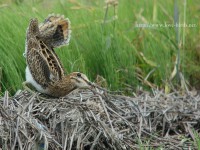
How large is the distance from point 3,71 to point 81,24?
3.92 ft

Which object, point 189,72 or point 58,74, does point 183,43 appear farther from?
point 58,74

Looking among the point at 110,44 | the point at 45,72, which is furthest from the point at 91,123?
the point at 110,44

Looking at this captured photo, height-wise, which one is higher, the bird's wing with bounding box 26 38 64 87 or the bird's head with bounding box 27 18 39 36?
the bird's head with bounding box 27 18 39 36

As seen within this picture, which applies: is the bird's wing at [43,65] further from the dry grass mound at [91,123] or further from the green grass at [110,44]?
the green grass at [110,44]

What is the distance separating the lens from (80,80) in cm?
566

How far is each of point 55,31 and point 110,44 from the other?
0.88 metres

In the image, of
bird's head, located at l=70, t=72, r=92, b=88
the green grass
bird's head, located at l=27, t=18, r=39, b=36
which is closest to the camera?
bird's head, located at l=70, t=72, r=92, b=88

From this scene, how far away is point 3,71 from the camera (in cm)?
646

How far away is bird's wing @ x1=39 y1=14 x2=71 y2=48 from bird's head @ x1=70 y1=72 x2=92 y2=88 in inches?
23.4

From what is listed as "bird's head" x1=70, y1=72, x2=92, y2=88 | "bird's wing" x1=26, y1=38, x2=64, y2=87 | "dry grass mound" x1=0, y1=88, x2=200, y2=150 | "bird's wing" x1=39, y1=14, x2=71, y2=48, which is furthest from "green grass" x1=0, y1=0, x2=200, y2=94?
"bird's head" x1=70, y1=72, x2=92, y2=88

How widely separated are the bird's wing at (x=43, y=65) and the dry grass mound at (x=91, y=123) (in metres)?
0.16

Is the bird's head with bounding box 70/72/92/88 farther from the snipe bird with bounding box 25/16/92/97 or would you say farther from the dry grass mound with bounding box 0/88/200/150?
the dry grass mound with bounding box 0/88/200/150

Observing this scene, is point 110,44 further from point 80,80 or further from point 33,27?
point 80,80

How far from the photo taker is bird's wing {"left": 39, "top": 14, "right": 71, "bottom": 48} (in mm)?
6211
